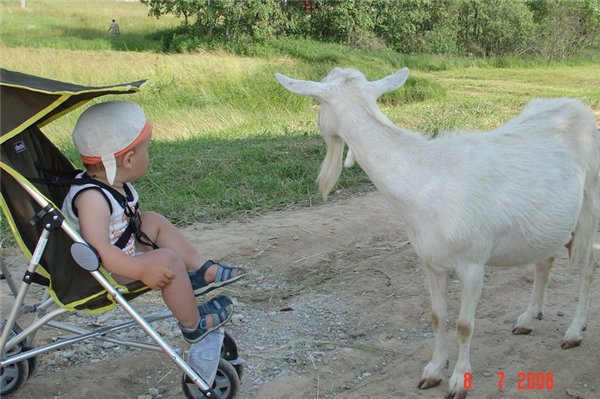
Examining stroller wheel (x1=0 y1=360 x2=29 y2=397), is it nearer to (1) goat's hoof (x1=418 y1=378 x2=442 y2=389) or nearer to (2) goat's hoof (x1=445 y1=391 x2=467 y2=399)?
(1) goat's hoof (x1=418 y1=378 x2=442 y2=389)

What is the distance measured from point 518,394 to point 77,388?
7.55 ft

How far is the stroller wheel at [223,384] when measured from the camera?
2926 millimetres

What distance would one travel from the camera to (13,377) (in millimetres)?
3059

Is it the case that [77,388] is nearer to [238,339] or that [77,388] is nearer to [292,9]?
[238,339]

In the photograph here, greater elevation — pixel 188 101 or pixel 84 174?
pixel 84 174

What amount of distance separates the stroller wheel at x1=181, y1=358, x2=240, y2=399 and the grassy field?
1669 millimetres

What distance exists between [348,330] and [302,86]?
1737 mm

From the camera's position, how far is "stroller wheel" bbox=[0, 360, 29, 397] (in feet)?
9.95

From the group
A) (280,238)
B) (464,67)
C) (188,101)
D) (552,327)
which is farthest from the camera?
(464,67)

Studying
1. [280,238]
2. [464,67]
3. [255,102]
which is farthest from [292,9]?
[280,238]

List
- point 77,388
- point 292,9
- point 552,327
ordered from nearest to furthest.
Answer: point 77,388, point 552,327, point 292,9

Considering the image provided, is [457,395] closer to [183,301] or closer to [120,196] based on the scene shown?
[183,301]

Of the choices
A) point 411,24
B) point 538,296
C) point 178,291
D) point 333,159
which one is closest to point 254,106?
point 538,296

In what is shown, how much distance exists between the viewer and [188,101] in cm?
1189
